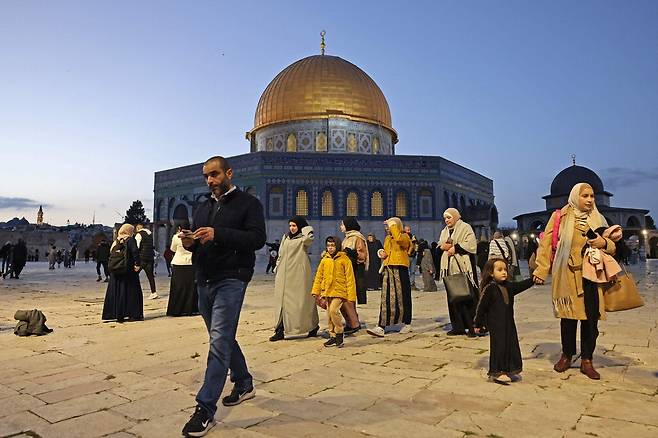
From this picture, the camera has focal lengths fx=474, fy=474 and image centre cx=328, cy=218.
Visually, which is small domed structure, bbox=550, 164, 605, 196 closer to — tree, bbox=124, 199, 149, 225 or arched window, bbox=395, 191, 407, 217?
arched window, bbox=395, 191, 407, 217

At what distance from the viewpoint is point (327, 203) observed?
31.4 metres

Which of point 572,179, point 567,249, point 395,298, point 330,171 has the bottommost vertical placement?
point 395,298

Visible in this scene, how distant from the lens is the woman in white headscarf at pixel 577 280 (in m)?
3.74

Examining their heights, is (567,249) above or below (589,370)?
above

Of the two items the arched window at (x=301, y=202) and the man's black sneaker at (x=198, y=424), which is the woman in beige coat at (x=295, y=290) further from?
the arched window at (x=301, y=202)

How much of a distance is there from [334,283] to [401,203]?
27733mm

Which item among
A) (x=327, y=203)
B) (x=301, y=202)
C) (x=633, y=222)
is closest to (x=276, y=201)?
(x=301, y=202)

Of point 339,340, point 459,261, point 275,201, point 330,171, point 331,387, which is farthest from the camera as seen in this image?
point 330,171

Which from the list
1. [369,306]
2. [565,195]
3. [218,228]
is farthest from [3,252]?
[565,195]

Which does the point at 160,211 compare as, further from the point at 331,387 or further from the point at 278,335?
the point at 331,387

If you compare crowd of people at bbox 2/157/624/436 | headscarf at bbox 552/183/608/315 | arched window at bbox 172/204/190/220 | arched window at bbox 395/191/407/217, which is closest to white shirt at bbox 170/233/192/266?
crowd of people at bbox 2/157/624/436

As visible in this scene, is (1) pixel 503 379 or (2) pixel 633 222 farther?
(2) pixel 633 222

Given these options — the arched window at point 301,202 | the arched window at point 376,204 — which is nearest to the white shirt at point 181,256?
the arched window at point 301,202

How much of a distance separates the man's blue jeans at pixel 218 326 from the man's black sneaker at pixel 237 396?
0.32m
